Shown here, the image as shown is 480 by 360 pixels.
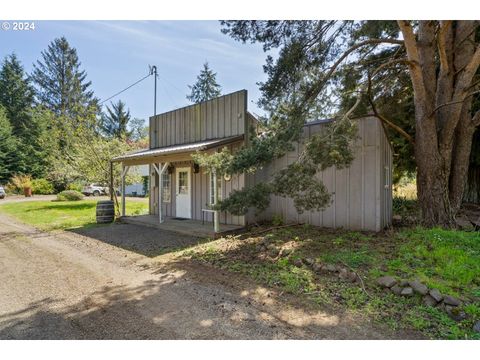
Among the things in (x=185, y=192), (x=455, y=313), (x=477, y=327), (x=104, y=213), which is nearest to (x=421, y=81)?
(x=455, y=313)

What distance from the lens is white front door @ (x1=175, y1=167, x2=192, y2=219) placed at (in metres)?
9.31

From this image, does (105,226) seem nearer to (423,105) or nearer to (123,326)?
(123,326)

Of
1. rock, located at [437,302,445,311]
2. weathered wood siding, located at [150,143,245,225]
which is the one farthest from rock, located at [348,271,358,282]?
weathered wood siding, located at [150,143,245,225]

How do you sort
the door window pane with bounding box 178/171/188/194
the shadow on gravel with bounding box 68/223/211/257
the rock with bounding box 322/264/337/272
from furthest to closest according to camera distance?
the door window pane with bounding box 178/171/188/194 < the shadow on gravel with bounding box 68/223/211/257 < the rock with bounding box 322/264/337/272

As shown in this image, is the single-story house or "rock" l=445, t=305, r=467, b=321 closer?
"rock" l=445, t=305, r=467, b=321

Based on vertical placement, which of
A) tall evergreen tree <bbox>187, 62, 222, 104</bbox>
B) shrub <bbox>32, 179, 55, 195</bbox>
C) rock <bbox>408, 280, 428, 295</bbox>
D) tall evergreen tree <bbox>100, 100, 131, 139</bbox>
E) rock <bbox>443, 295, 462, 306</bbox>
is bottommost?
rock <bbox>443, 295, 462, 306</bbox>

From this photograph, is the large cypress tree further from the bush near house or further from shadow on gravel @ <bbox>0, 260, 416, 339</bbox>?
shadow on gravel @ <bbox>0, 260, 416, 339</bbox>

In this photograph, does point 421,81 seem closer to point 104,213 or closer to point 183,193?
point 183,193

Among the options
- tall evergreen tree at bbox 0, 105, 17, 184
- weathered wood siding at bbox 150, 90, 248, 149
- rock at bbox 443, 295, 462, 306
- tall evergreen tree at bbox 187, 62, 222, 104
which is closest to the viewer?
rock at bbox 443, 295, 462, 306

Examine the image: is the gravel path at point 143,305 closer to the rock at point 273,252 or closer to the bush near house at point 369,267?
the bush near house at point 369,267

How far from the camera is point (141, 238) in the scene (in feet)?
23.4

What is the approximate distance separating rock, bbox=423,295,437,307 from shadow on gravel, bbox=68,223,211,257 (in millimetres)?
4564

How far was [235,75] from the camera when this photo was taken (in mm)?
8125

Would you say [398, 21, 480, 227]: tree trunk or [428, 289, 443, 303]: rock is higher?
[398, 21, 480, 227]: tree trunk
